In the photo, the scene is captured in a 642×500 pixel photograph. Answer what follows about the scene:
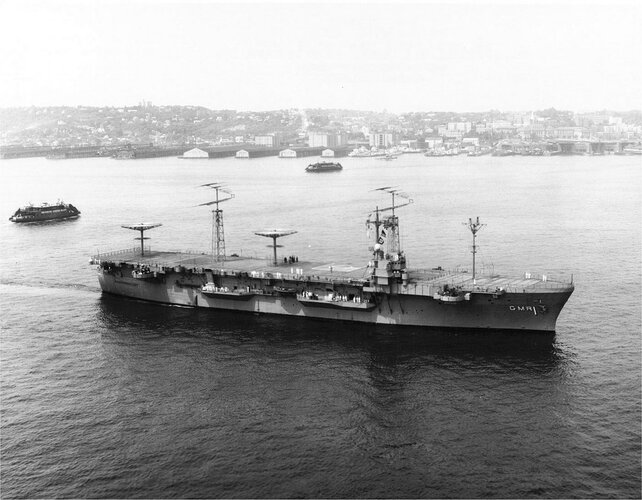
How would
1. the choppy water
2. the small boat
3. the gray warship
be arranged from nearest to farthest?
the choppy water
the gray warship
the small boat

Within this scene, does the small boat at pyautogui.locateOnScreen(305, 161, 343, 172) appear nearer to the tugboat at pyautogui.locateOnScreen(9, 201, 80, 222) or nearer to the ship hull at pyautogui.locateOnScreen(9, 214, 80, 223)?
the tugboat at pyautogui.locateOnScreen(9, 201, 80, 222)

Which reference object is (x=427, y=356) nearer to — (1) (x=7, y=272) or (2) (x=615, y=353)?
(2) (x=615, y=353)

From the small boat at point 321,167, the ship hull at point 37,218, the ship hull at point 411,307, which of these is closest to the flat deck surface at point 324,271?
the ship hull at point 411,307

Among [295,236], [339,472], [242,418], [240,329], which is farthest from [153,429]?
[295,236]

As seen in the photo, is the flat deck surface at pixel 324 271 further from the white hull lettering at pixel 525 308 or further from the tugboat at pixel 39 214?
the tugboat at pixel 39 214

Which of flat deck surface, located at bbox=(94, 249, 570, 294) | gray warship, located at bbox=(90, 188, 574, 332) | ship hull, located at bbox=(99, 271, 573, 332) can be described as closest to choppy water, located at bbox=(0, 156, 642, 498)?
ship hull, located at bbox=(99, 271, 573, 332)

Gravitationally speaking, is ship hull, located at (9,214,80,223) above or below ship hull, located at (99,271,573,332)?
above
